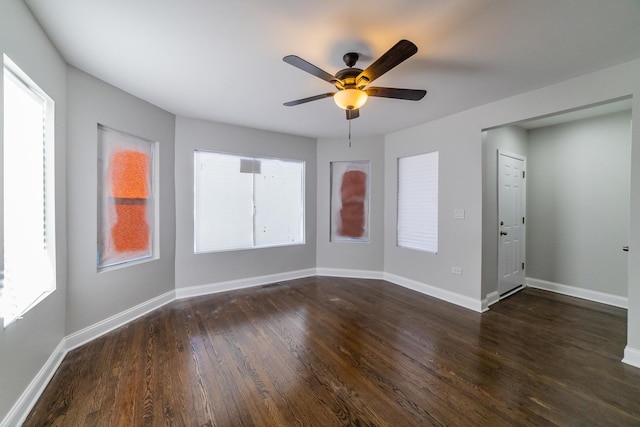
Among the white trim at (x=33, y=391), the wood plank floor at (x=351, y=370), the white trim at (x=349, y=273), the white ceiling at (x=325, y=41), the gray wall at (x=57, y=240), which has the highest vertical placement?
the white ceiling at (x=325, y=41)

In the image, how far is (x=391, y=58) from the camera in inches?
62.6

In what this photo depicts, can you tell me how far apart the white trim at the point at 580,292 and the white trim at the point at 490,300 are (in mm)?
1156

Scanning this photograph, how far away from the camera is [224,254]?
3.81 meters

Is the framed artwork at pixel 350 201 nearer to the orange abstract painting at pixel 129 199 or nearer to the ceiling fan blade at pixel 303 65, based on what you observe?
the ceiling fan blade at pixel 303 65

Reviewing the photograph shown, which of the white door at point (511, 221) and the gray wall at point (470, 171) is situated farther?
the white door at point (511, 221)

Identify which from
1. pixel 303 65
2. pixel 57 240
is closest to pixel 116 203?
pixel 57 240

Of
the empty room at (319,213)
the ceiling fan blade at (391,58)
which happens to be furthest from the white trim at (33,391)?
the ceiling fan blade at (391,58)

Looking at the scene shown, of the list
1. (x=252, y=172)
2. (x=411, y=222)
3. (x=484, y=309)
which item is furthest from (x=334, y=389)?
(x=252, y=172)

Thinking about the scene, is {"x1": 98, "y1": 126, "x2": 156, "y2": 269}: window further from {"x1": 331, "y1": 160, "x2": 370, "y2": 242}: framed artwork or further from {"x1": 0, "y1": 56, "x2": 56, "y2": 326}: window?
{"x1": 331, "y1": 160, "x2": 370, "y2": 242}: framed artwork

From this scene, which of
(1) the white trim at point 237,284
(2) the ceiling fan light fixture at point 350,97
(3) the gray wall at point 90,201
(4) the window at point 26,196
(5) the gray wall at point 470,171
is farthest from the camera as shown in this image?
(1) the white trim at point 237,284

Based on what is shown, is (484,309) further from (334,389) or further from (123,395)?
(123,395)

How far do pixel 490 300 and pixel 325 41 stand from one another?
3.62 m

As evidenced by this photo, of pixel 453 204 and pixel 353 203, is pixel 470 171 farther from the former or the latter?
pixel 353 203

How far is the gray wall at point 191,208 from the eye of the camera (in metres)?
3.49
